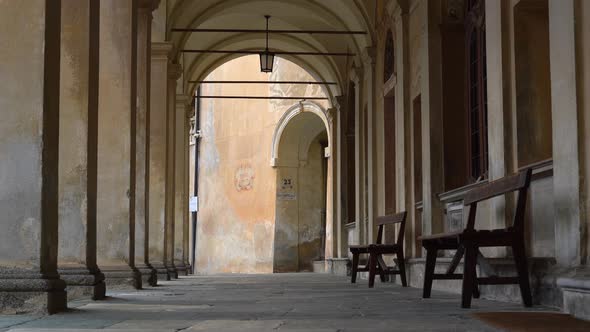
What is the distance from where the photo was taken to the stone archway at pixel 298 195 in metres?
31.7

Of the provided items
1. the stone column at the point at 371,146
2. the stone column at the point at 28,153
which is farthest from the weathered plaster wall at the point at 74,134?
the stone column at the point at 371,146

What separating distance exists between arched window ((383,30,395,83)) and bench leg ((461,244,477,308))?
9.02m

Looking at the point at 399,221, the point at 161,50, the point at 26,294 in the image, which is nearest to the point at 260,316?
the point at 26,294

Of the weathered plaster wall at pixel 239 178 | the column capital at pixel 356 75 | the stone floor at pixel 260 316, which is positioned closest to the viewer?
the stone floor at pixel 260 316

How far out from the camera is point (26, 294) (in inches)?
252

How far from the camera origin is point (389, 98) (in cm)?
1661

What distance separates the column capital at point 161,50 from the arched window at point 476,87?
7.62 meters

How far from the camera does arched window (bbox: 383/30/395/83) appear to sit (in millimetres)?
16047

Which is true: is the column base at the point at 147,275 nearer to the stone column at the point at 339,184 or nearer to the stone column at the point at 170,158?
the stone column at the point at 170,158

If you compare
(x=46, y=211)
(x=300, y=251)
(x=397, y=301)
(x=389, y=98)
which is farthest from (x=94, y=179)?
(x=300, y=251)

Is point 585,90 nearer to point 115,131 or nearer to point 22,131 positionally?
point 22,131

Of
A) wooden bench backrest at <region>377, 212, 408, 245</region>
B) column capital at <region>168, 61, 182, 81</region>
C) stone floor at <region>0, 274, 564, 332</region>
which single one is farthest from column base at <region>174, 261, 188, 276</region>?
stone floor at <region>0, 274, 564, 332</region>

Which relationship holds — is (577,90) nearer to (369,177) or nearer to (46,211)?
(46,211)

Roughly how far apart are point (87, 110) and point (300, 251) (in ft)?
77.9
